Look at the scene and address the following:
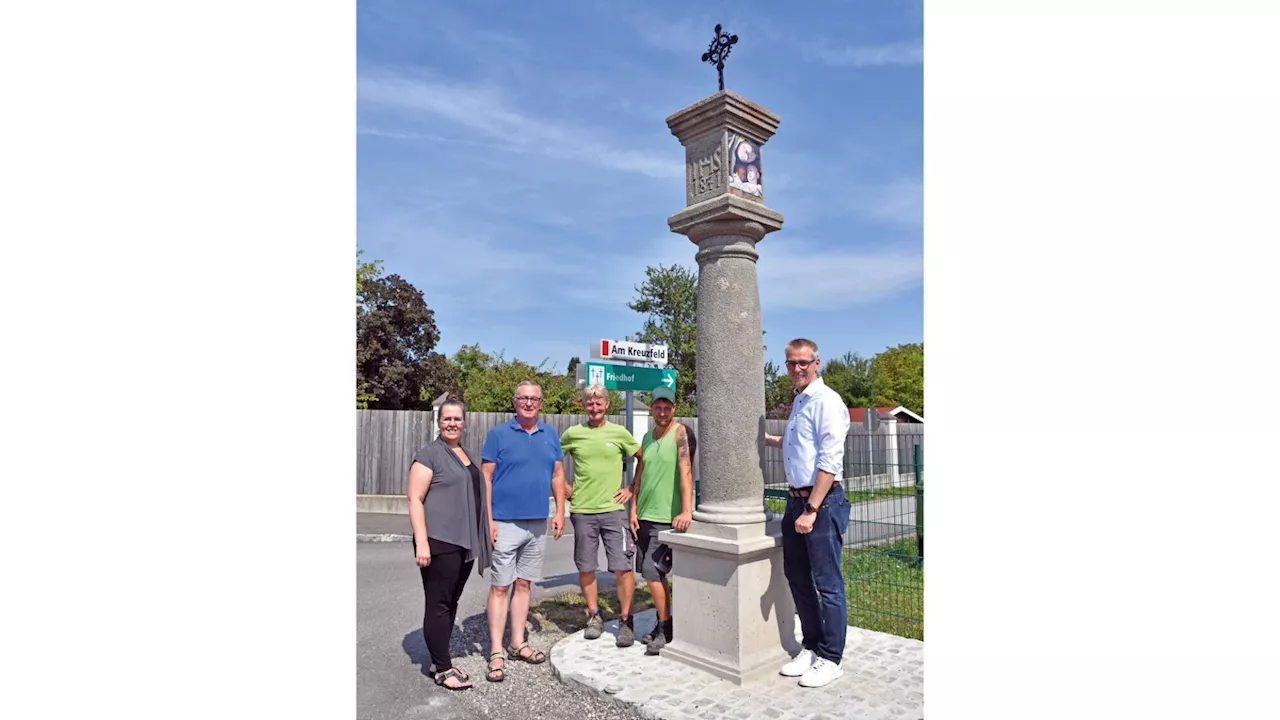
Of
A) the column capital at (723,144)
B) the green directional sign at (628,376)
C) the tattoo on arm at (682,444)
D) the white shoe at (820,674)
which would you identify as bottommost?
the white shoe at (820,674)

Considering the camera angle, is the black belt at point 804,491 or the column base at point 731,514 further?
the column base at point 731,514

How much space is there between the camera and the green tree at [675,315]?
75.2 feet

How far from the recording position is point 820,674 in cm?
357

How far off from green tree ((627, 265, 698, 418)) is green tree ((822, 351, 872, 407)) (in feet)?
39.0

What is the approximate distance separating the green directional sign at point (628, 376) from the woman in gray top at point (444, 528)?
1664mm

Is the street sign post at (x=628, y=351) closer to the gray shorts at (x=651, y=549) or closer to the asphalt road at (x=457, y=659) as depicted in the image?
the gray shorts at (x=651, y=549)

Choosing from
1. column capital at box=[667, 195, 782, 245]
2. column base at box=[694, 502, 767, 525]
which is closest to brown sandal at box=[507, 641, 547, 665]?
column base at box=[694, 502, 767, 525]

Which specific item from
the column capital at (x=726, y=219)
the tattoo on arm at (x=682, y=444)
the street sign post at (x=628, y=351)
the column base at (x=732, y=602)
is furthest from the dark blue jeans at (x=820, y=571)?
the street sign post at (x=628, y=351)

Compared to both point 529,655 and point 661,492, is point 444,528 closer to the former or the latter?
point 529,655

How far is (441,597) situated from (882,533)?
4.22 meters

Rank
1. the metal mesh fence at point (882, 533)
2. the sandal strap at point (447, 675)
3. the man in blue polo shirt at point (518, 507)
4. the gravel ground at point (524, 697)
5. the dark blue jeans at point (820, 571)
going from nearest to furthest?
the gravel ground at point (524, 697), the dark blue jeans at point (820, 571), the sandal strap at point (447, 675), the man in blue polo shirt at point (518, 507), the metal mesh fence at point (882, 533)

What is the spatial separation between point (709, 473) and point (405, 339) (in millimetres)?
23411

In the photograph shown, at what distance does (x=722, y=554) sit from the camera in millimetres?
3764

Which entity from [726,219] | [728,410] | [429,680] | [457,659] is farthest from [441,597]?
[726,219]
